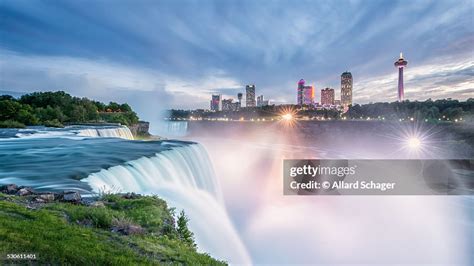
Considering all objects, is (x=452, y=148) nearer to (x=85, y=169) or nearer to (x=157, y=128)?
(x=85, y=169)

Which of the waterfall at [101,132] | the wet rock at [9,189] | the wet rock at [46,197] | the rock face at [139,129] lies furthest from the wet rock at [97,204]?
the rock face at [139,129]

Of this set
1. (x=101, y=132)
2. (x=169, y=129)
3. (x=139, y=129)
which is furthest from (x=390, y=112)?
(x=101, y=132)

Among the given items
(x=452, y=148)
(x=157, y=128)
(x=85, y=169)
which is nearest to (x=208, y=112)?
(x=157, y=128)

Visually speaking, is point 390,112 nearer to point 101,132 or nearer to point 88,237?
point 101,132

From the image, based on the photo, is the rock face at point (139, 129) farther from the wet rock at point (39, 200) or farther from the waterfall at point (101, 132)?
the wet rock at point (39, 200)

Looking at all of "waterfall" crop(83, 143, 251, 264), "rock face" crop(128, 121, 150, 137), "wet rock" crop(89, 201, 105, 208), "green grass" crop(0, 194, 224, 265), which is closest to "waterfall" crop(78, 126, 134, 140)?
"rock face" crop(128, 121, 150, 137)

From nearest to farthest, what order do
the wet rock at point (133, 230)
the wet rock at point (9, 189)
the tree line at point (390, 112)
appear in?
1. the wet rock at point (133, 230)
2. the wet rock at point (9, 189)
3. the tree line at point (390, 112)
